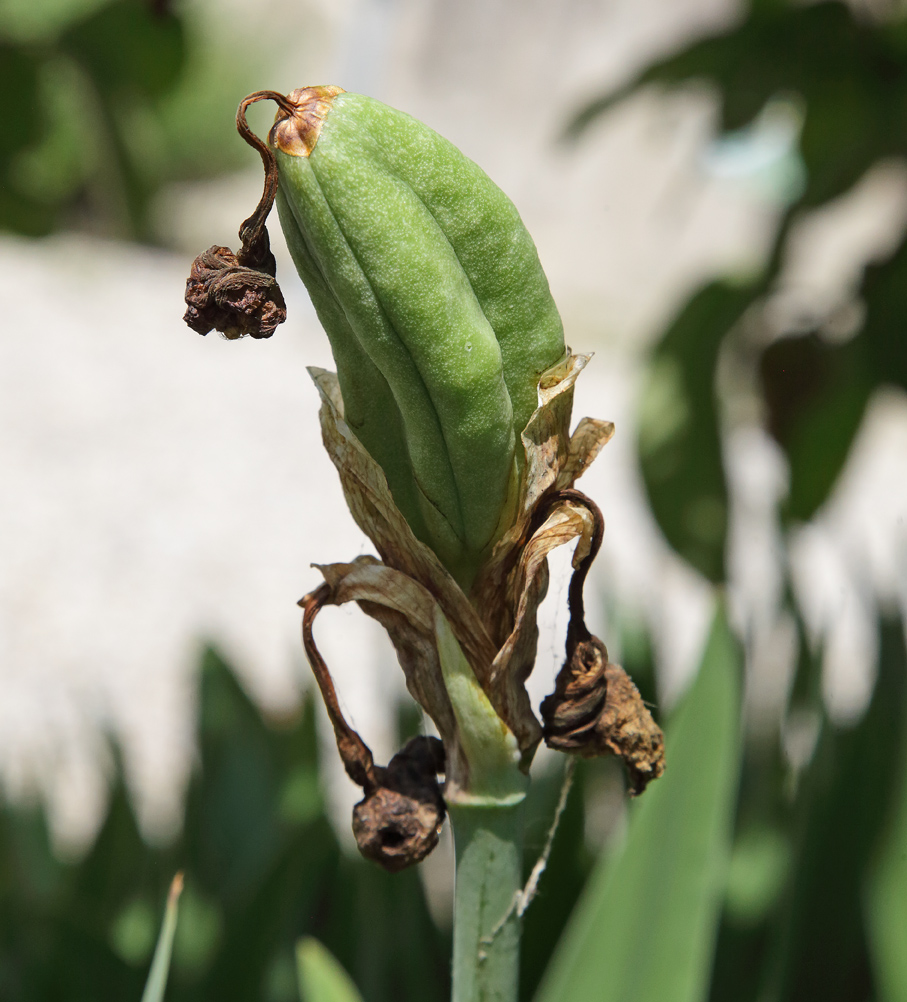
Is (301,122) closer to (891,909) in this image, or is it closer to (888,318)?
(891,909)

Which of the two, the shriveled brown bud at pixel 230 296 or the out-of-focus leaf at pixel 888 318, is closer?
the shriveled brown bud at pixel 230 296

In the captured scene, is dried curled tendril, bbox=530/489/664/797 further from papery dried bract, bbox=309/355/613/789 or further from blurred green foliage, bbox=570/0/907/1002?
blurred green foliage, bbox=570/0/907/1002

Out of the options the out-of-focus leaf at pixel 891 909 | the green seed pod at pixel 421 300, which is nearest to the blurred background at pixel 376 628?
the out-of-focus leaf at pixel 891 909

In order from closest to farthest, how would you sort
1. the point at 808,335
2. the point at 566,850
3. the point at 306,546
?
the point at 566,850 < the point at 808,335 < the point at 306,546

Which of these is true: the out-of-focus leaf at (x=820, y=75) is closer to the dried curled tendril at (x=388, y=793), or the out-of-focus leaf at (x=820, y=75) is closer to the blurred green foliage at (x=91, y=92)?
the blurred green foliage at (x=91, y=92)

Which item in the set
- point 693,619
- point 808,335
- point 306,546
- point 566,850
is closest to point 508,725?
point 566,850

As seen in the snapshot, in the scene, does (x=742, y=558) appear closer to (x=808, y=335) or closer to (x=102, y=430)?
(x=808, y=335)
